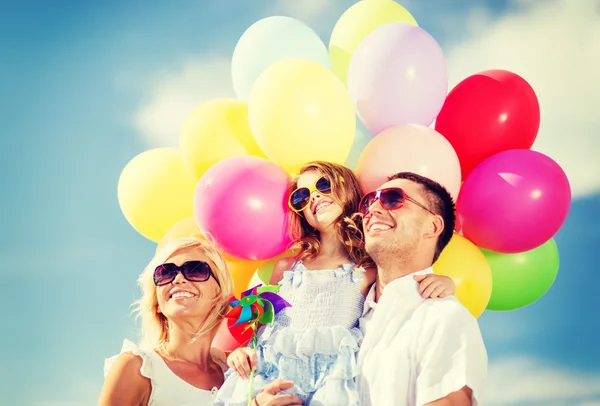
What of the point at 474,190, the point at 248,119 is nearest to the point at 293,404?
the point at 474,190

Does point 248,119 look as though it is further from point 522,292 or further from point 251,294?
point 522,292

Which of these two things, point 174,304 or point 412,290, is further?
point 174,304

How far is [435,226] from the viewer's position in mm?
3365

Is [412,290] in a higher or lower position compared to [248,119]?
lower

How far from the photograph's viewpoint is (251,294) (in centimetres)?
337

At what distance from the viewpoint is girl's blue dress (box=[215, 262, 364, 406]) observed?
10.1 feet

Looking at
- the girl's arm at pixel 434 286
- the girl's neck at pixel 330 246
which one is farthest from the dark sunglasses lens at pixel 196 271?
the girl's arm at pixel 434 286

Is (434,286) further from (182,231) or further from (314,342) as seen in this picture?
(182,231)

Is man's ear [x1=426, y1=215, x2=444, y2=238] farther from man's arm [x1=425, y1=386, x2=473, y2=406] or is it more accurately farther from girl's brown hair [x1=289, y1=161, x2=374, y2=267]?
man's arm [x1=425, y1=386, x2=473, y2=406]

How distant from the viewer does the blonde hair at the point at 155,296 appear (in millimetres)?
3484

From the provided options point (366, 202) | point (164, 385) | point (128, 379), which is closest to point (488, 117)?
point (366, 202)

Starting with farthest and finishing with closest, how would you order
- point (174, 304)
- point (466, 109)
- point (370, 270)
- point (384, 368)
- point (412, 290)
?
1. point (466, 109)
2. point (370, 270)
3. point (174, 304)
4. point (412, 290)
5. point (384, 368)

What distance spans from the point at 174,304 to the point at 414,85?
173cm

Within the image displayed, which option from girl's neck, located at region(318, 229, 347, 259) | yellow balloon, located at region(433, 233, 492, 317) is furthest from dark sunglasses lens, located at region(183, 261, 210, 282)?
yellow balloon, located at region(433, 233, 492, 317)
